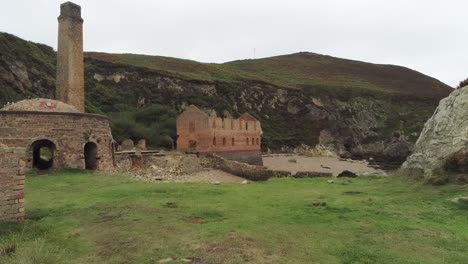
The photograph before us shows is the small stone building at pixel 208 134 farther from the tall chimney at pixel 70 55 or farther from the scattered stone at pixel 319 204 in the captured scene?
the scattered stone at pixel 319 204

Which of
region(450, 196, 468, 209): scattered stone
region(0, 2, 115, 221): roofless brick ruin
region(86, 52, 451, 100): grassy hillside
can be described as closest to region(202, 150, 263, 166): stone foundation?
region(0, 2, 115, 221): roofless brick ruin

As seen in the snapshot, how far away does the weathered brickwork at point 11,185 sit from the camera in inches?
420

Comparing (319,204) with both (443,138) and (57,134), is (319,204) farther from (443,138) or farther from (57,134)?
(57,134)

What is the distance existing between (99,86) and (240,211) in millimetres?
59531

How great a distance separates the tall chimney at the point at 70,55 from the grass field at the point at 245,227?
2145 cm

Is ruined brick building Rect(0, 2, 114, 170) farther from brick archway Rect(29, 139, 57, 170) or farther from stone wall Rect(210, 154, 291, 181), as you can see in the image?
stone wall Rect(210, 154, 291, 181)

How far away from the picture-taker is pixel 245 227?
9.64 metres

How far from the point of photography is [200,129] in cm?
4106

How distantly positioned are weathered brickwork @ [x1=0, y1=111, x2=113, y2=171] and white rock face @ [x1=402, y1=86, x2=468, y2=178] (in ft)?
54.0

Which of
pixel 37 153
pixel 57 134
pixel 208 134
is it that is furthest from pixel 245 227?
pixel 208 134

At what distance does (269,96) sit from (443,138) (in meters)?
71.4

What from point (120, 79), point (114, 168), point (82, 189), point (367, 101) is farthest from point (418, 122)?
point (82, 189)

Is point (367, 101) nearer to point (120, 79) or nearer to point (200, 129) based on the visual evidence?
point (120, 79)

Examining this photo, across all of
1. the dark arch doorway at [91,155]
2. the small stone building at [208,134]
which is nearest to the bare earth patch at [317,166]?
the small stone building at [208,134]
